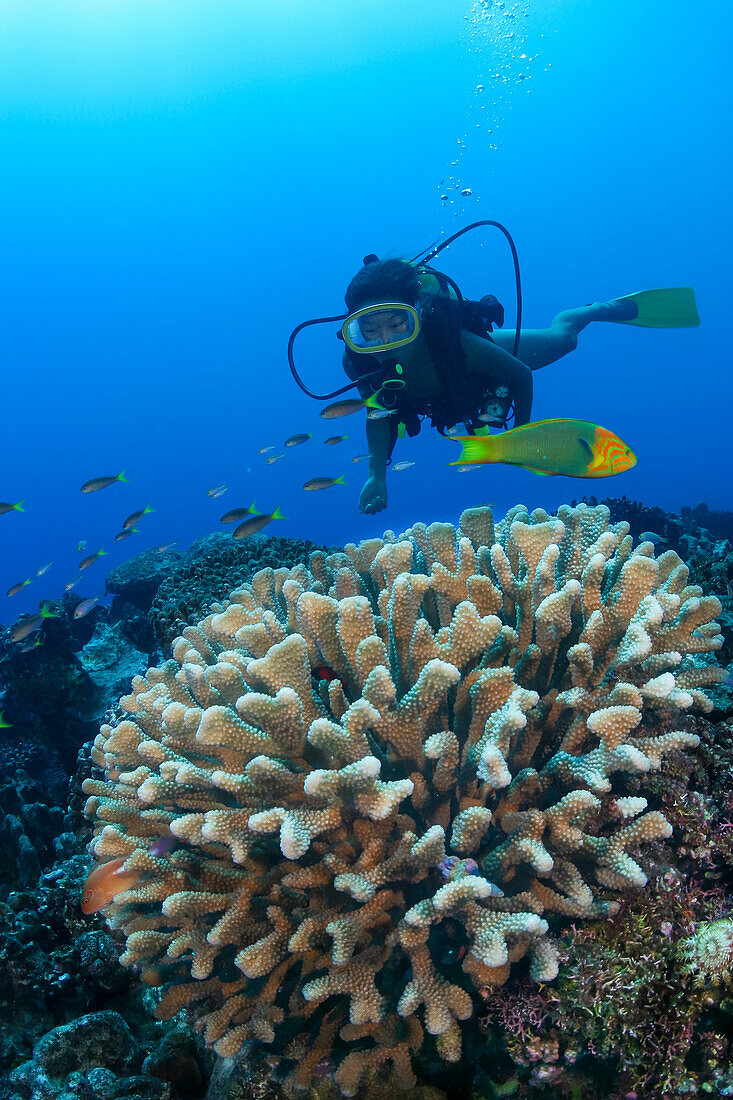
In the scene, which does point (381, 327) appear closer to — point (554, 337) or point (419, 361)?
point (419, 361)

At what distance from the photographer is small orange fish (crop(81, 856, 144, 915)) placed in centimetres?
230

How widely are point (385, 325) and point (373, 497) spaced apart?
193 centimetres

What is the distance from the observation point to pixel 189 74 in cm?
6619

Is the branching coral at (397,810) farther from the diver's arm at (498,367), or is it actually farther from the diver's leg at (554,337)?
the diver's leg at (554,337)

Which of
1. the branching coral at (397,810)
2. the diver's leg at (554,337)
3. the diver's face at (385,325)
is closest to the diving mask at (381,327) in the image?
the diver's face at (385,325)

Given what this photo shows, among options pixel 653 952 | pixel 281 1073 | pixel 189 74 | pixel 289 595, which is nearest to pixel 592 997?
pixel 653 952

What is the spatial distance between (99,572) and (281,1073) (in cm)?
8264

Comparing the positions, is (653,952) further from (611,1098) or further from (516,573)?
(516,573)

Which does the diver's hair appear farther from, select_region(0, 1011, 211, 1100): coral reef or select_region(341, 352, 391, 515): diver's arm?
select_region(0, 1011, 211, 1100): coral reef

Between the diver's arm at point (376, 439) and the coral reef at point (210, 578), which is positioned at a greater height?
the diver's arm at point (376, 439)

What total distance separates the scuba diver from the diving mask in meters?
0.01

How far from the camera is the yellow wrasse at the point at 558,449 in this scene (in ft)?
9.69

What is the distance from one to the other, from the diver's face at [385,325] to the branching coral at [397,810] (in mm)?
4492

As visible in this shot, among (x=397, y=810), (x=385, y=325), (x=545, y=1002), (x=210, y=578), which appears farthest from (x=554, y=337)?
(x=545, y=1002)
